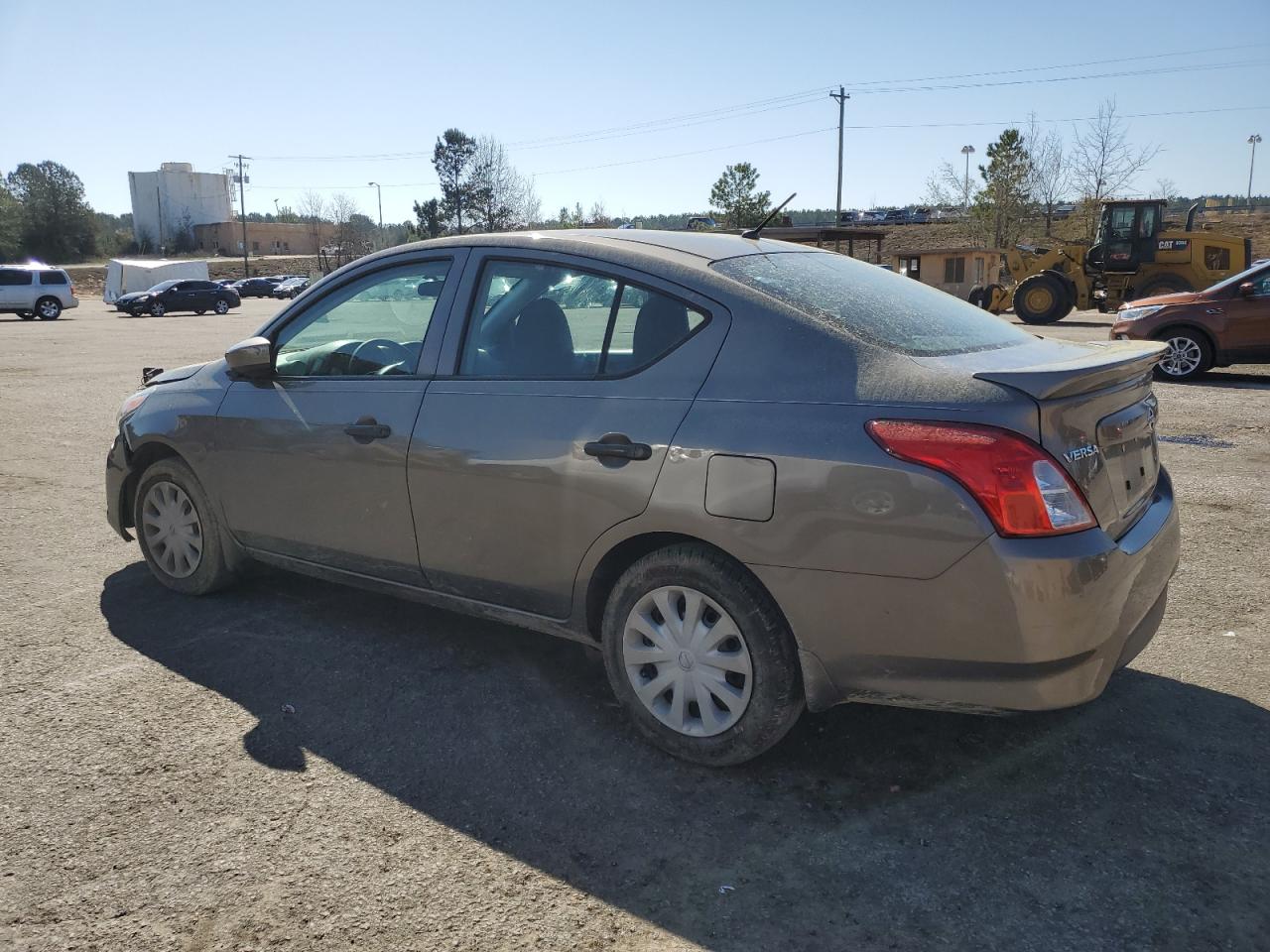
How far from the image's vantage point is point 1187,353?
41.5 ft

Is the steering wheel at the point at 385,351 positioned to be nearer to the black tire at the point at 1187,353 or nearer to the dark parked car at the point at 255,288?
the black tire at the point at 1187,353

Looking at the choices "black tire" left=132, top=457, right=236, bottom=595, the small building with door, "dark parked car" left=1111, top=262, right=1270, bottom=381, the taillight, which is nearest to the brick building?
the small building with door

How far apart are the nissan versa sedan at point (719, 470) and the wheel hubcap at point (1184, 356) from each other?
34.5 feet

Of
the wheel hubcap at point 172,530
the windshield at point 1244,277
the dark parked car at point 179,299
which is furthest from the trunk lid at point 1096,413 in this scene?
the dark parked car at point 179,299

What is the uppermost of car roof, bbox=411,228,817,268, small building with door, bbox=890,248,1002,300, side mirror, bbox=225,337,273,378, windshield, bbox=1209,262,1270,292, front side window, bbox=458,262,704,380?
small building with door, bbox=890,248,1002,300

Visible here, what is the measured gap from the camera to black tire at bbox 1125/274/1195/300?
878 inches

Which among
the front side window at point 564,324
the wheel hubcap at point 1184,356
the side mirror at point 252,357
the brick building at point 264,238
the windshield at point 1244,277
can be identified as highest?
the brick building at point 264,238

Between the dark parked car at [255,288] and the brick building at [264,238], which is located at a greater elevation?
the brick building at [264,238]

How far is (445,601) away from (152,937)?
1.60m

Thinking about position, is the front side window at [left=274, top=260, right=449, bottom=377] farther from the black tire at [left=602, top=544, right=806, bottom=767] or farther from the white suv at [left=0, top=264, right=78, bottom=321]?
the white suv at [left=0, top=264, right=78, bottom=321]

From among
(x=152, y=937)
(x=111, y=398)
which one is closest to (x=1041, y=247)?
(x=111, y=398)

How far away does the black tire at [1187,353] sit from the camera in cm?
1257

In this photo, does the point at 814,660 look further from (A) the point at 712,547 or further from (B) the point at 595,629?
(B) the point at 595,629

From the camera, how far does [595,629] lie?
338 cm
